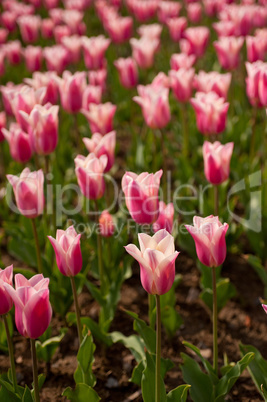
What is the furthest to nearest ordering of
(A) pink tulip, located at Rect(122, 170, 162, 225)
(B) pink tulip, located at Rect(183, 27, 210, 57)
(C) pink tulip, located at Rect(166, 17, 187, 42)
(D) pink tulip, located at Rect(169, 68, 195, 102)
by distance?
(C) pink tulip, located at Rect(166, 17, 187, 42) → (B) pink tulip, located at Rect(183, 27, 210, 57) → (D) pink tulip, located at Rect(169, 68, 195, 102) → (A) pink tulip, located at Rect(122, 170, 162, 225)

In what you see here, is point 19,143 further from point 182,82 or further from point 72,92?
point 182,82

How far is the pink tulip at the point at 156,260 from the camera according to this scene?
5.02ft

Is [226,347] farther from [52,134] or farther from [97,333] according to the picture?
[52,134]

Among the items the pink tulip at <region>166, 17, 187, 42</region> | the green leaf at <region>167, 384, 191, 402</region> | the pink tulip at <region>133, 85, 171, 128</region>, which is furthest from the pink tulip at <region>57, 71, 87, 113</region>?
the pink tulip at <region>166, 17, 187, 42</region>

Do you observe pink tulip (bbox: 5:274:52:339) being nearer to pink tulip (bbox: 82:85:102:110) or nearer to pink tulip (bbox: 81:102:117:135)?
pink tulip (bbox: 81:102:117:135)

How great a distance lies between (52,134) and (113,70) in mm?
3276

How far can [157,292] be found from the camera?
62.8 inches

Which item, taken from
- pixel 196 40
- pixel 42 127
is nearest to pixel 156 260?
pixel 42 127

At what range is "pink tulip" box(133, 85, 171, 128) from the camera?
2879 millimetres

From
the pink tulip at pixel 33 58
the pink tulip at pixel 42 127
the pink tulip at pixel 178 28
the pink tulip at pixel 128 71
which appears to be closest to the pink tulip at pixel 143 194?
the pink tulip at pixel 42 127

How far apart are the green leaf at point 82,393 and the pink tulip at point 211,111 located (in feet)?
5.06

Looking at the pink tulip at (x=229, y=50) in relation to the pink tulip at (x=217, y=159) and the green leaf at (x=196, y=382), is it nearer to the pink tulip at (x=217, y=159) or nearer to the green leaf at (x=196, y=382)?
the pink tulip at (x=217, y=159)

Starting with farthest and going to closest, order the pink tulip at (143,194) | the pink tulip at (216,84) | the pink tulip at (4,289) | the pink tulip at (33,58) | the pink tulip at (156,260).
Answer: the pink tulip at (33,58)
the pink tulip at (216,84)
the pink tulip at (143,194)
the pink tulip at (4,289)
the pink tulip at (156,260)

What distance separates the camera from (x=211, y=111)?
2828 mm
